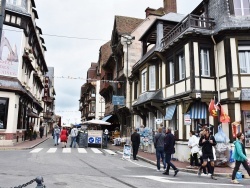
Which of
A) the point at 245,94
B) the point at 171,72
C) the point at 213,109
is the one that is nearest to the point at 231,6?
the point at 245,94

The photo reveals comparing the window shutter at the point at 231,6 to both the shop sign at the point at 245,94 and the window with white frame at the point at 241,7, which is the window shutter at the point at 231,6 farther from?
the shop sign at the point at 245,94

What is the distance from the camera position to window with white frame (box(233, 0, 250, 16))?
555 inches

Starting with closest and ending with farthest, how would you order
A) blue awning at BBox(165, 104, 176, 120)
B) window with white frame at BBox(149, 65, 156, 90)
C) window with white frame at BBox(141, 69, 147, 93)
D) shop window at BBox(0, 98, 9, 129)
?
blue awning at BBox(165, 104, 176, 120) < window with white frame at BBox(149, 65, 156, 90) < shop window at BBox(0, 98, 9, 129) < window with white frame at BBox(141, 69, 147, 93)

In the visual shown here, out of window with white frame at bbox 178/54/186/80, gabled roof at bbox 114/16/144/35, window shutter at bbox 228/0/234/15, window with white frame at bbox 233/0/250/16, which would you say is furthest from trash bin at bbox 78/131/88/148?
window with white frame at bbox 233/0/250/16

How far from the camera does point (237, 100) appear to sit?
41.9 ft

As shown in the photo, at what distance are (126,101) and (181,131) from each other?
11.8m

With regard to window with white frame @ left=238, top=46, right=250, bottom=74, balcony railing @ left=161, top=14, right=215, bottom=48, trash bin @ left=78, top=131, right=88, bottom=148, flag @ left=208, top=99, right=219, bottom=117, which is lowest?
trash bin @ left=78, top=131, right=88, bottom=148

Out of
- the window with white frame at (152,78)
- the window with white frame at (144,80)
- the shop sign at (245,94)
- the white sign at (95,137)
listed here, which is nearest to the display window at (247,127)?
the shop sign at (245,94)

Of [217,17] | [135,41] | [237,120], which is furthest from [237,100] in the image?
[135,41]

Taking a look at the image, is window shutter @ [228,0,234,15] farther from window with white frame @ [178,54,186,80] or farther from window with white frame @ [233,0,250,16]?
window with white frame @ [178,54,186,80]

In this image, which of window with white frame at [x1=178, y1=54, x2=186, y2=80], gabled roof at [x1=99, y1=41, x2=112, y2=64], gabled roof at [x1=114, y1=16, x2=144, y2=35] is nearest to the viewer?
window with white frame at [x1=178, y1=54, x2=186, y2=80]

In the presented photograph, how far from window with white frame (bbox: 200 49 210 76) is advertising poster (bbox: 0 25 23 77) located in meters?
15.8

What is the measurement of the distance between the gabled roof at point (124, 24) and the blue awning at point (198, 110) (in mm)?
16323

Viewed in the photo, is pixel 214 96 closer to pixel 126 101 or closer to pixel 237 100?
pixel 237 100
